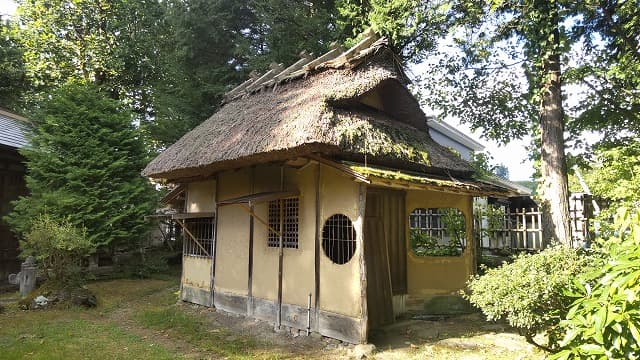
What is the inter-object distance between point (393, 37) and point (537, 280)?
763 centimetres

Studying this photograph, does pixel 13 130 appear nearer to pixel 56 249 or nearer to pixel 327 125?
pixel 56 249

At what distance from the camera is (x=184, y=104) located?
50.3 ft

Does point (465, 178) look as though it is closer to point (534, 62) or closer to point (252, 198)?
point (534, 62)

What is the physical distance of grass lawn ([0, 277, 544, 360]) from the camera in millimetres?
5848

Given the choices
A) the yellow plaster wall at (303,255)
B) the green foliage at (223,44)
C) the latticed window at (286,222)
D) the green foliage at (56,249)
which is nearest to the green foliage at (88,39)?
the green foliage at (223,44)

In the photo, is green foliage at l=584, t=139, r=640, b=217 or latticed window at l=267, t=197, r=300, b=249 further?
latticed window at l=267, t=197, r=300, b=249

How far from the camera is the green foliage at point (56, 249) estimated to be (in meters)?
8.74

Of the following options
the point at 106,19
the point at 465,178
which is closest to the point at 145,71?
the point at 106,19

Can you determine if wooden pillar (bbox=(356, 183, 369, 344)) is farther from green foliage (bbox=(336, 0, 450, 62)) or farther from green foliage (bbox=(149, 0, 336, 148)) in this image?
green foliage (bbox=(149, 0, 336, 148))

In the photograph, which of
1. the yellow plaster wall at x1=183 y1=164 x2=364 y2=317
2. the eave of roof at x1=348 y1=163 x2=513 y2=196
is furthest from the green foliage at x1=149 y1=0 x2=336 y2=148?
the eave of roof at x1=348 y1=163 x2=513 y2=196

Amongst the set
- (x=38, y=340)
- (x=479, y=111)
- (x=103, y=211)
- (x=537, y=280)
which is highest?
(x=479, y=111)

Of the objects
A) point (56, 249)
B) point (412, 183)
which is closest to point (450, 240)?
point (412, 183)

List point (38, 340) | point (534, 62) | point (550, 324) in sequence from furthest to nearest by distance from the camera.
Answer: point (534, 62)
point (38, 340)
point (550, 324)

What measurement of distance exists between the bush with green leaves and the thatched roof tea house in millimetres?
1871
